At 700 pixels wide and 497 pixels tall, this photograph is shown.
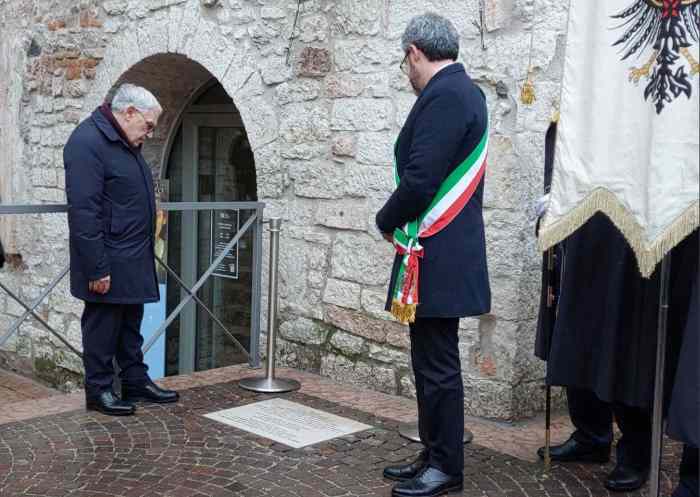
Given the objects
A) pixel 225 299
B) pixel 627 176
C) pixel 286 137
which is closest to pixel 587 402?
pixel 627 176

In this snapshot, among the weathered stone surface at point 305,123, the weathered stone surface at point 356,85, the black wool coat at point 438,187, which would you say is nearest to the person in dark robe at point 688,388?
the black wool coat at point 438,187

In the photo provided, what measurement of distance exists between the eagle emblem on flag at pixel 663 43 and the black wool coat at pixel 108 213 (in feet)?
7.90

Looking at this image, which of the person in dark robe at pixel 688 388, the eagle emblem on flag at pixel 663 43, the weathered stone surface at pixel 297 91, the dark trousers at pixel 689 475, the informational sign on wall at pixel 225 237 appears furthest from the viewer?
the informational sign on wall at pixel 225 237

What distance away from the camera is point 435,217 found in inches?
128

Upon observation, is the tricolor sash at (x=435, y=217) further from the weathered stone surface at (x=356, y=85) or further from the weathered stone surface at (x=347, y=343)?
the weathered stone surface at (x=347, y=343)

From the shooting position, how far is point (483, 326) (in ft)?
14.9

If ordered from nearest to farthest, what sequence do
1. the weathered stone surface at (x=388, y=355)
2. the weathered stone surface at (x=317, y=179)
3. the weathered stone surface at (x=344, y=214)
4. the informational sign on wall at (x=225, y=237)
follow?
the weathered stone surface at (x=388, y=355), the weathered stone surface at (x=344, y=214), the weathered stone surface at (x=317, y=179), the informational sign on wall at (x=225, y=237)

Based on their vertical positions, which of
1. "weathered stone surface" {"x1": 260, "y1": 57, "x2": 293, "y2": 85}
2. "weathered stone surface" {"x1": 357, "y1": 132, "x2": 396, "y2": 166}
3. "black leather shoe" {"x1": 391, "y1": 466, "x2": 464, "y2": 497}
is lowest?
"black leather shoe" {"x1": 391, "y1": 466, "x2": 464, "y2": 497}

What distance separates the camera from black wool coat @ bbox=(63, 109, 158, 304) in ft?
13.5

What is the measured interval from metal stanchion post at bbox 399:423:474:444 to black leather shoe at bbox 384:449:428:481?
518 mm

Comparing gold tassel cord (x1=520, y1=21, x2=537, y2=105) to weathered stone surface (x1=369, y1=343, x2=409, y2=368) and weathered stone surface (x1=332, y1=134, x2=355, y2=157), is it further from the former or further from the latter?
weathered stone surface (x1=369, y1=343, x2=409, y2=368)

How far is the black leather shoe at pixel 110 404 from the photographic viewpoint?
→ 436cm

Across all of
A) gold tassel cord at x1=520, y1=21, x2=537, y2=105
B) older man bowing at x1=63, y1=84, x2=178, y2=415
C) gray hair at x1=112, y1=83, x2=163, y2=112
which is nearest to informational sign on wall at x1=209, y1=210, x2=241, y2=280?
older man bowing at x1=63, y1=84, x2=178, y2=415

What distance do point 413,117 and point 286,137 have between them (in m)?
2.34
